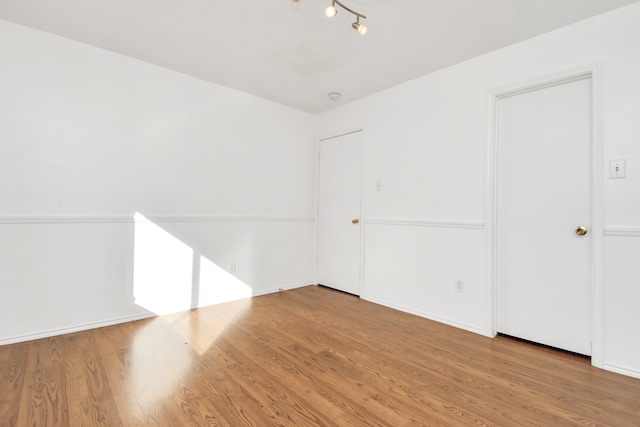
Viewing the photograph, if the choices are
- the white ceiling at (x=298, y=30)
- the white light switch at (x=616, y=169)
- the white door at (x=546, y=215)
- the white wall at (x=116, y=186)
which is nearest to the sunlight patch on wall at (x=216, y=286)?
the white wall at (x=116, y=186)

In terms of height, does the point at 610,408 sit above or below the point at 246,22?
below

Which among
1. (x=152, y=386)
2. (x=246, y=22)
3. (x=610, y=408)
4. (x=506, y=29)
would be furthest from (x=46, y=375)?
(x=506, y=29)

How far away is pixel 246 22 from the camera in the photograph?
7.32 feet

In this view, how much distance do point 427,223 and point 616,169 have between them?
139cm

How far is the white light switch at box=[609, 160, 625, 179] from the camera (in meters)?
1.98

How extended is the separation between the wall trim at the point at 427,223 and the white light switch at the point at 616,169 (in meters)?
0.88

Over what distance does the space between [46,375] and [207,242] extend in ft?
5.40

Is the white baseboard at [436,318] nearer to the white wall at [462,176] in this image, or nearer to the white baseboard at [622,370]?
the white wall at [462,176]

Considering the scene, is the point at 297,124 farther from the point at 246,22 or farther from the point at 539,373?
the point at 539,373

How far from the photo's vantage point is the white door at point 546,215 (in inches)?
86.7

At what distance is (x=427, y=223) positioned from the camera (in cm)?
297

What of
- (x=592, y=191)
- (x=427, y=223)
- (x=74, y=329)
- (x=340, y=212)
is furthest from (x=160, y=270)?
(x=592, y=191)

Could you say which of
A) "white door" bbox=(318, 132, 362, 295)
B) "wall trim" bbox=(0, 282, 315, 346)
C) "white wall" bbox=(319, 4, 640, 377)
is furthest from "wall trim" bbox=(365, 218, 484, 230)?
"wall trim" bbox=(0, 282, 315, 346)

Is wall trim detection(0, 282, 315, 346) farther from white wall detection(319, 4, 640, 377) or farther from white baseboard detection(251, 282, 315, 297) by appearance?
white wall detection(319, 4, 640, 377)
